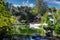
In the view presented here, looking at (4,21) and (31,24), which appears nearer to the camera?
(4,21)

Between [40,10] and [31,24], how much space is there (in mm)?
2141

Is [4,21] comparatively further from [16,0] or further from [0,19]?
[16,0]

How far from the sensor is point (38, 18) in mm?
11273

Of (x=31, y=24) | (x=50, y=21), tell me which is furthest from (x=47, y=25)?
(x=31, y=24)

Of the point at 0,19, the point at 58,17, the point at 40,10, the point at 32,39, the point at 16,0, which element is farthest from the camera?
the point at 16,0

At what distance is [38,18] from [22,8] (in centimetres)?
129

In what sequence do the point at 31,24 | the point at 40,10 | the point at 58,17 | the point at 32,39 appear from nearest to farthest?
1. the point at 32,39
2. the point at 58,17
3. the point at 31,24
4. the point at 40,10

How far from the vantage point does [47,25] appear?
8359mm

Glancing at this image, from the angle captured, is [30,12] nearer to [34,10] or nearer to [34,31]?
[34,10]

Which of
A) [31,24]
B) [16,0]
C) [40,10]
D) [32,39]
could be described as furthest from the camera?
[16,0]

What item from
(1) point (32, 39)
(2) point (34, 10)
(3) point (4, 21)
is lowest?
(1) point (32, 39)

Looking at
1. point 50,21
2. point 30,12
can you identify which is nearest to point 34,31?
point 50,21

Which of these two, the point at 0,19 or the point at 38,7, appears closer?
the point at 0,19

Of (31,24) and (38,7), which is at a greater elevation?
(38,7)
